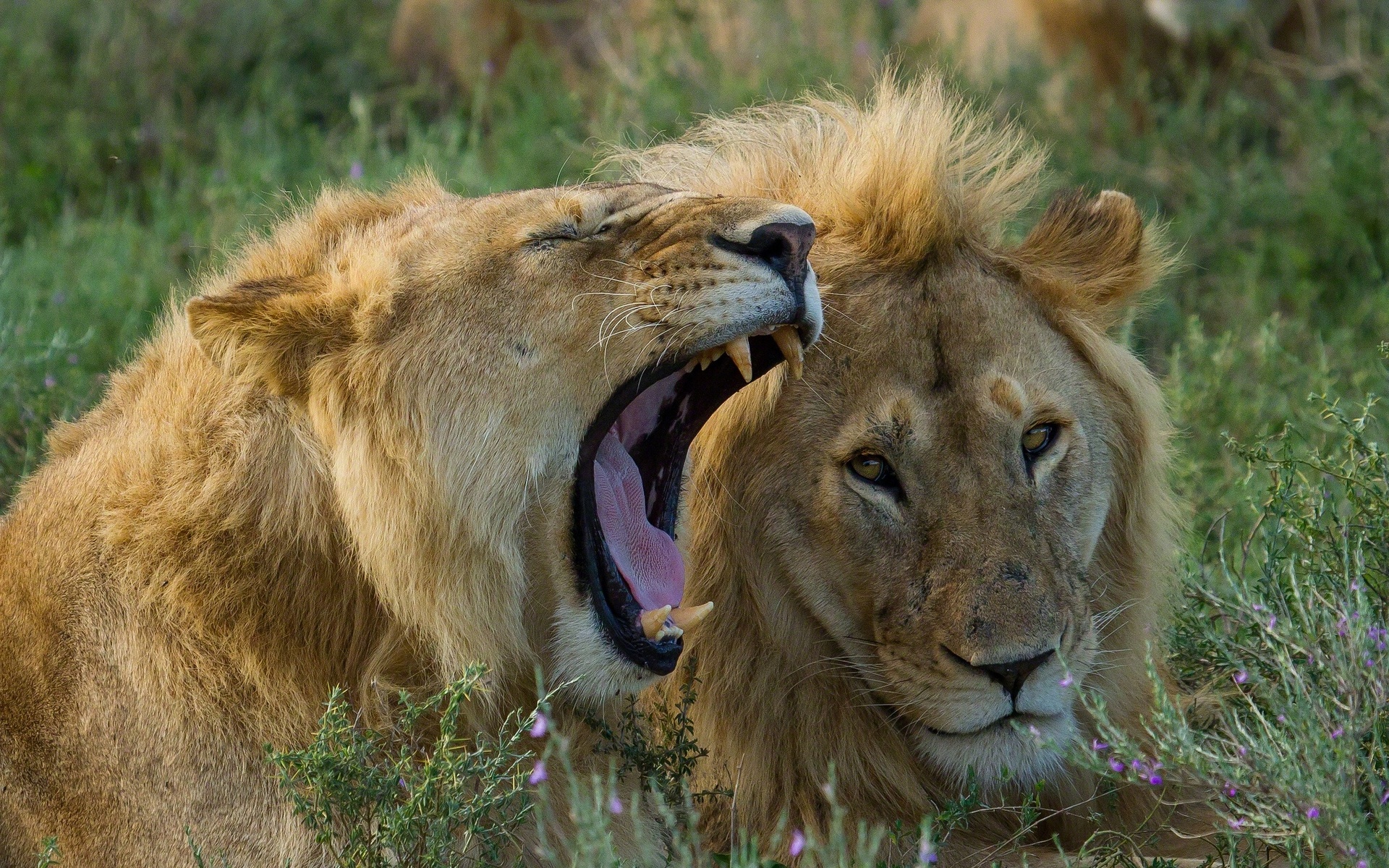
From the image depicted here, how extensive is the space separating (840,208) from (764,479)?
1.95ft

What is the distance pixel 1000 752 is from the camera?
9.91 ft

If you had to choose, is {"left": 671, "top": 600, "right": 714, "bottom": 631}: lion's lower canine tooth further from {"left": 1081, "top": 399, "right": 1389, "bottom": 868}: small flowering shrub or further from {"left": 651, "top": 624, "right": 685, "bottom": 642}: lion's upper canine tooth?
{"left": 1081, "top": 399, "right": 1389, "bottom": 868}: small flowering shrub

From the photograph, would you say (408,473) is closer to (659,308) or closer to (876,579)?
(659,308)

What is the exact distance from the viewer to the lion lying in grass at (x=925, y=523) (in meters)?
2.99

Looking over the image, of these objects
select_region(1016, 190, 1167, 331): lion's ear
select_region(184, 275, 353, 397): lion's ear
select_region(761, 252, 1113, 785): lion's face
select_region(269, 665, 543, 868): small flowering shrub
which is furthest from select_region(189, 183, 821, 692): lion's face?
select_region(1016, 190, 1167, 331): lion's ear

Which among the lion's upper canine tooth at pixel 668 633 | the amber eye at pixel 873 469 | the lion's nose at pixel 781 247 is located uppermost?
the lion's nose at pixel 781 247

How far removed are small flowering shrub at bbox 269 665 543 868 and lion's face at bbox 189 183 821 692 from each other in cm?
14

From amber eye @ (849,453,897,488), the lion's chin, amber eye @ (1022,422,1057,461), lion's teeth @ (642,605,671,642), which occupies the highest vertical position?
lion's teeth @ (642,605,671,642)

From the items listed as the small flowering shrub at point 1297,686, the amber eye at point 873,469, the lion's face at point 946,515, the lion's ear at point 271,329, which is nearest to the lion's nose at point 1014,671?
the lion's face at point 946,515

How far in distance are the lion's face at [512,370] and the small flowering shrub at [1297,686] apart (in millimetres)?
881

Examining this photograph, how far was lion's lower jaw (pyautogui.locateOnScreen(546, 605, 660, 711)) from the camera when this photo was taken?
2.73 meters

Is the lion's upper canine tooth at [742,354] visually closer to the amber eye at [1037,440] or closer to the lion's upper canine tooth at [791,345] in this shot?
the lion's upper canine tooth at [791,345]

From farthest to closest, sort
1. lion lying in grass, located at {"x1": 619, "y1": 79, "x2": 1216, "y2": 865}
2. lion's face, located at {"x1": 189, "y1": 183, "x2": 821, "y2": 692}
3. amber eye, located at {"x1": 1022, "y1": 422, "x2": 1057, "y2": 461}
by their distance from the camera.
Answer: amber eye, located at {"x1": 1022, "y1": 422, "x2": 1057, "y2": 461}
lion lying in grass, located at {"x1": 619, "y1": 79, "x2": 1216, "y2": 865}
lion's face, located at {"x1": 189, "y1": 183, "x2": 821, "y2": 692}

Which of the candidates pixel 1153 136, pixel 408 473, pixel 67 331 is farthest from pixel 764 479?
pixel 1153 136
